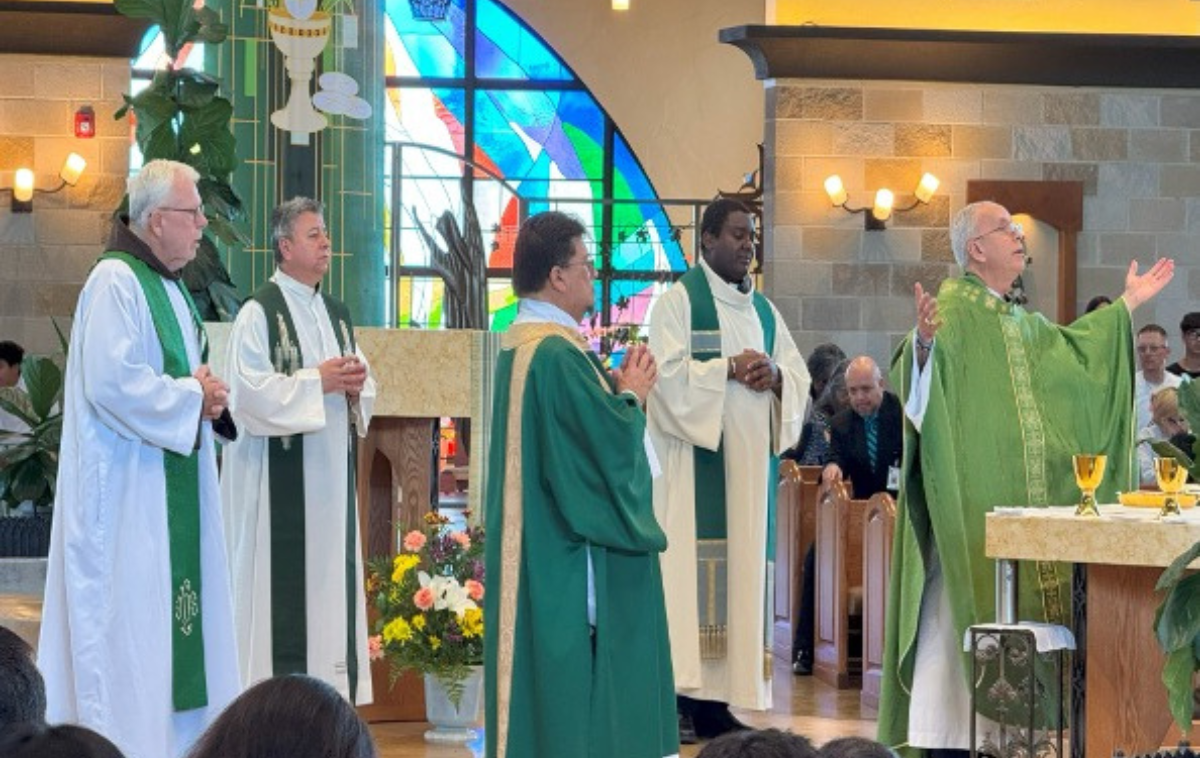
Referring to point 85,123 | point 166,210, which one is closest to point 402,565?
point 166,210

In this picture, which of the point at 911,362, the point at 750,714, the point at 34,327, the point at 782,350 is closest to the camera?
the point at 911,362

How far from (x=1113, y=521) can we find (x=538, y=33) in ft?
52.0

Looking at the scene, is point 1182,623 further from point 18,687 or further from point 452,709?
point 452,709

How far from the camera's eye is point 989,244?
6.95m

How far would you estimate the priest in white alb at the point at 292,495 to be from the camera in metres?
7.33

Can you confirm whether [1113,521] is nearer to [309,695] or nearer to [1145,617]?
[1145,617]

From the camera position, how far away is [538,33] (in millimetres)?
21359

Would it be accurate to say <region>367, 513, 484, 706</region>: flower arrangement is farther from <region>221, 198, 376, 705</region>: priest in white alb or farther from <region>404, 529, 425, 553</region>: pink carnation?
<region>221, 198, 376, 705</region>: priest in white alb

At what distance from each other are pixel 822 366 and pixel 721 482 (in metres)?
5.07

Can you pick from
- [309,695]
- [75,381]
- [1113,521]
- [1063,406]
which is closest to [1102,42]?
[1063,406]

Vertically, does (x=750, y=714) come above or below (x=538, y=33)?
below

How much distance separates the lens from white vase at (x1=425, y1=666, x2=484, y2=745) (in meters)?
7.88

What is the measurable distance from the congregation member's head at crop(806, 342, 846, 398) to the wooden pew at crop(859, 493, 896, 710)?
305 cm

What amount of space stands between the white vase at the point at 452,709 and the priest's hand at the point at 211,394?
2.32 meters
